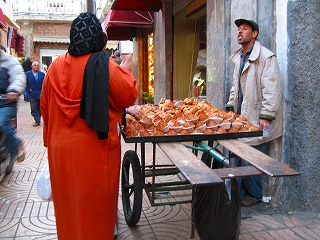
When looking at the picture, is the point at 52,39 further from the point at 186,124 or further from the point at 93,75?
the point at 93,75

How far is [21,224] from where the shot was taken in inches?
151

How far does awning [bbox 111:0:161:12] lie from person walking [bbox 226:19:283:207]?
5.04 meters

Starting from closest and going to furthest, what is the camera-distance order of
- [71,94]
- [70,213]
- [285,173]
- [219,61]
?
1. [285,173]
2. [71,94]
3. [70,213]
4. [219,61]

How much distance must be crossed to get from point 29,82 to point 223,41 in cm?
695

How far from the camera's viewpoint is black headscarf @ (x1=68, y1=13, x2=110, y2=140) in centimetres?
244

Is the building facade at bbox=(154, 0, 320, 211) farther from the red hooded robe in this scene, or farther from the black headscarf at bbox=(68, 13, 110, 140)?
the black headscarf at bbox=(68, 13, 110, 140)

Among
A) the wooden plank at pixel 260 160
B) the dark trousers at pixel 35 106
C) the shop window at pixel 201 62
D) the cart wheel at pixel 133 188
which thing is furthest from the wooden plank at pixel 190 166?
the dark trousers at pixel 35 106

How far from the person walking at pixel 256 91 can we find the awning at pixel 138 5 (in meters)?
5.04

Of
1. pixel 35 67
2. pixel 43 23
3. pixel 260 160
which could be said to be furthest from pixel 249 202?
pixel 43 23

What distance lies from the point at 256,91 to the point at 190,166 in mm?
1822

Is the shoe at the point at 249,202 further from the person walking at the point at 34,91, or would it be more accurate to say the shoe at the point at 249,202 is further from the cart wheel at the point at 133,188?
the person walking at the point at 34,91

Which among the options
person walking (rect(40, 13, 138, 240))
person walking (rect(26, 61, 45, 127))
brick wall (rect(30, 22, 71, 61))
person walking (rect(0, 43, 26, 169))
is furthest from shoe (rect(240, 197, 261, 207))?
brick wall (rect(30, 22, 71, 61))

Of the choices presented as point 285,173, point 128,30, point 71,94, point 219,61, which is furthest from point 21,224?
point 128,30

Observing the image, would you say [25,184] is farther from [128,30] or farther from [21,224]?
[128,30]
